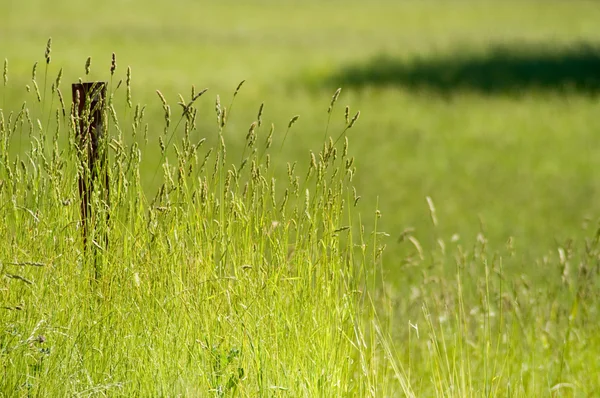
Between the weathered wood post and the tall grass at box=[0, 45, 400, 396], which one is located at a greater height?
the weathered wood post

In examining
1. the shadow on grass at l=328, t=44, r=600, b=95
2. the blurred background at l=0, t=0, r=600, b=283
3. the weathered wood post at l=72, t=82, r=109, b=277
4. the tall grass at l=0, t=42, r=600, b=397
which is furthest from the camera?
the shadow on grass at l=328, t=44, r=600, b=95

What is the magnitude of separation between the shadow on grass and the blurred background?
0.04 metres

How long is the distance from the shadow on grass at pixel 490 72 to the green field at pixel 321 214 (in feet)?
0.21

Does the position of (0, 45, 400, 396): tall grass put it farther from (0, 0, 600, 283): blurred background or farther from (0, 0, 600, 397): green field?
(0, 0, 600, 283): blurred background

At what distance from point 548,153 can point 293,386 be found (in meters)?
10.9

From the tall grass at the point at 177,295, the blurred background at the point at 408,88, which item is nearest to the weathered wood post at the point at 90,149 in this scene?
the tall grass at the point at 177,295

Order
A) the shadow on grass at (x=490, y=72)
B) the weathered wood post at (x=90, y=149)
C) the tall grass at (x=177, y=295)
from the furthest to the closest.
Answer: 1. the shadow on grass at (x=490, y=72)
2. the weathered wood post at (x=90, y=149)
3. the tall grass at (x=177, y=295)

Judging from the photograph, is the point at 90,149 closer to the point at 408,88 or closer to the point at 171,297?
the point at 171,297

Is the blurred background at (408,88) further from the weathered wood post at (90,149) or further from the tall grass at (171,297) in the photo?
the weathered wood post at (90,149)

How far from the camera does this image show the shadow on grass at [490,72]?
1891cm

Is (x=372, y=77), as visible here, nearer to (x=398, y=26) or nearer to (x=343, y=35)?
(x=343, y=35)

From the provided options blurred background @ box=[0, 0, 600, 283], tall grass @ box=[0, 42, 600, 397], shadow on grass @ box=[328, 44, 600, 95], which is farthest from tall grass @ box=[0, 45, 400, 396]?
shadow on grass @ box=[328, 44, 600, 95]

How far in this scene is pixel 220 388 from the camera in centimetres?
344

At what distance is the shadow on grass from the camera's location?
18.9 m
